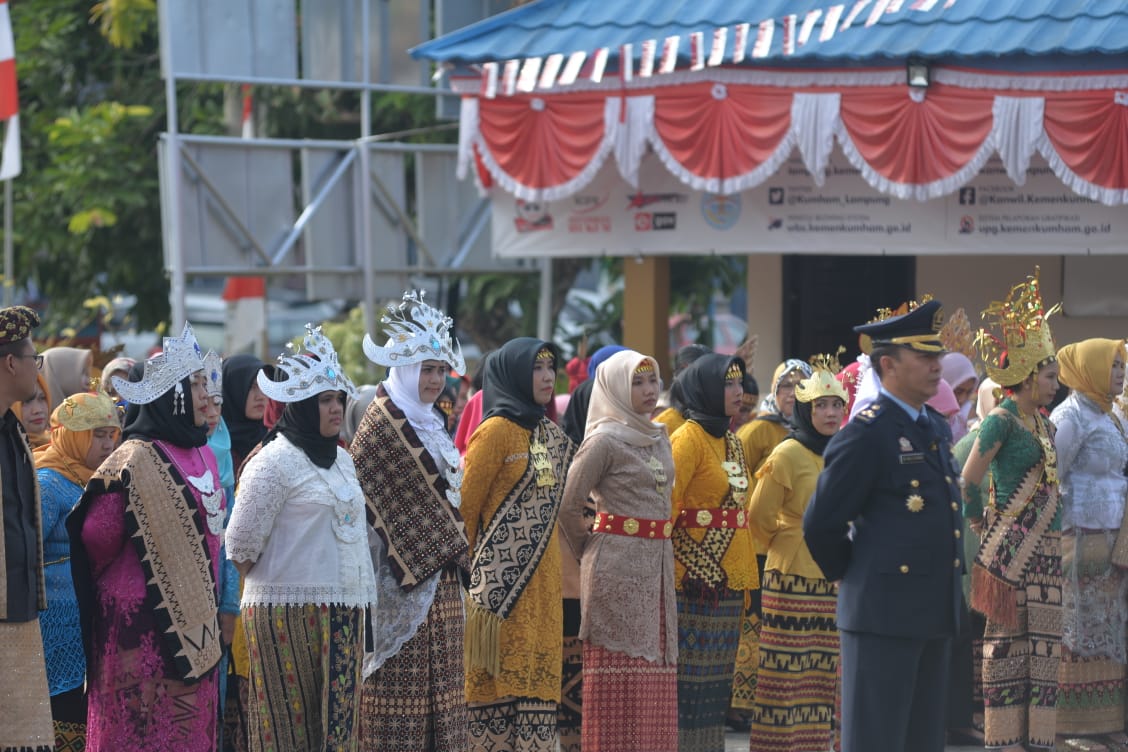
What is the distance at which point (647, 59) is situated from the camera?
12.2 meters

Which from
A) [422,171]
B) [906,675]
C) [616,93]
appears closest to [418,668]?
[906,675]

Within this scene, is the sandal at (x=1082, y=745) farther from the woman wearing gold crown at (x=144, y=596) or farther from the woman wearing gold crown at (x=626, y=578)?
the woman wearing gold crown at (x=144, y=596)

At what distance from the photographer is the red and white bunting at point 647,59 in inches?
481

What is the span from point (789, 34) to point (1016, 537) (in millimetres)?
5292

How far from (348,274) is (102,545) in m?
9.17

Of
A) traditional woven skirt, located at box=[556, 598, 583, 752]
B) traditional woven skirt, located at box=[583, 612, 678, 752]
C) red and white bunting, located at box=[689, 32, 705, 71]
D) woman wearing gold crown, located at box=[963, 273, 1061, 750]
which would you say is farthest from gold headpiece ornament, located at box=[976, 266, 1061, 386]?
red and white bunting, located at box=[689, 32, 705, 71]

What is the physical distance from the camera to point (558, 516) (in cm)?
707

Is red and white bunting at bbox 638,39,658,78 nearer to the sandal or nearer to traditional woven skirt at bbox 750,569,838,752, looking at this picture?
traditional woven skirt at bbox 750,569,838,752

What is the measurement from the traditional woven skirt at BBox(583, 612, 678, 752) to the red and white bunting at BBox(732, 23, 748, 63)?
19.5 ft

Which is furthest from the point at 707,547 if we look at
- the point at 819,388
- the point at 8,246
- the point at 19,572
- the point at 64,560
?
the point at 8,246

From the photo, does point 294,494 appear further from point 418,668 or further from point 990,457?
point 990,457

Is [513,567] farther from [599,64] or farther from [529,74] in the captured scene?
[529,74]

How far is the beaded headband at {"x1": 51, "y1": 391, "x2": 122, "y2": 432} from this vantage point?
632 centimetres

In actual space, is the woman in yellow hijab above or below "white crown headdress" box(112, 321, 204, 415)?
below
